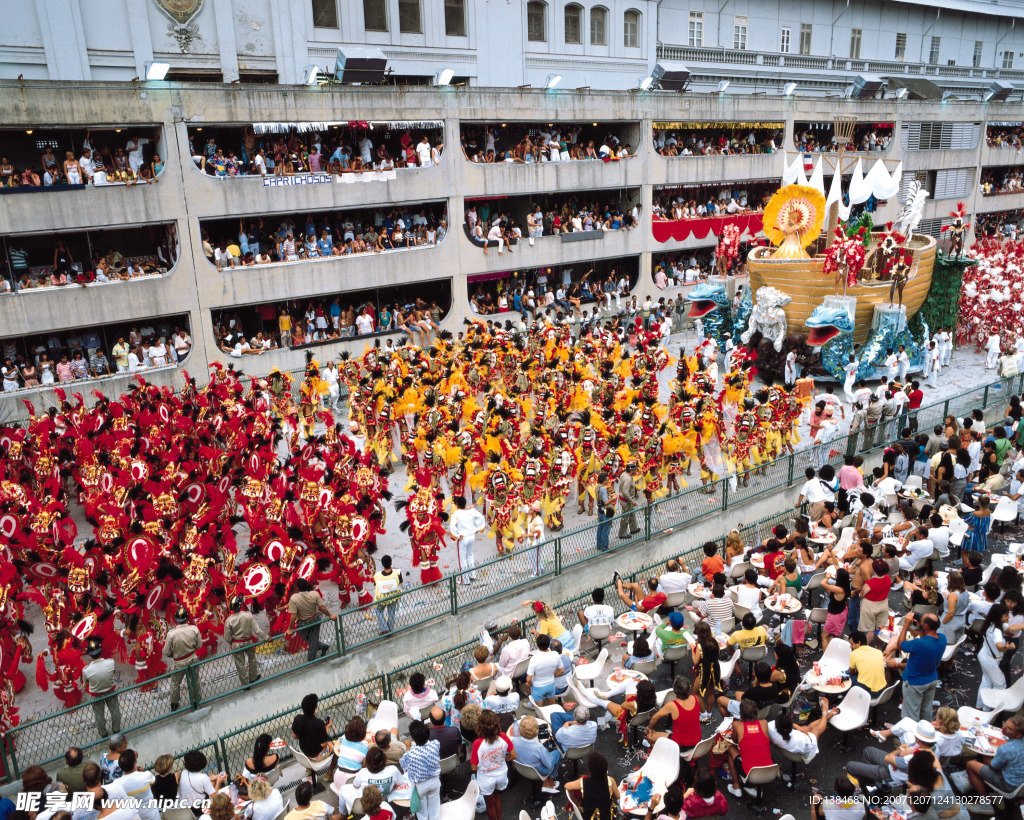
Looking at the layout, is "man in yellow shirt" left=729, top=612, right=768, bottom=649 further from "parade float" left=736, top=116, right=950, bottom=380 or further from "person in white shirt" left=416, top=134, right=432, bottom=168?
"person in white shirt" left=416, top=134, right=432, bottom=168

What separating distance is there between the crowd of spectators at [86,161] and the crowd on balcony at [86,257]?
153 cm

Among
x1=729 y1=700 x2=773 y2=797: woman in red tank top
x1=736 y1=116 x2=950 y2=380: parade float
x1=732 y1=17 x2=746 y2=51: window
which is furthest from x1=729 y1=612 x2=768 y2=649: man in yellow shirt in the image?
x1=732 y1=17 x2=746 y2=51: window

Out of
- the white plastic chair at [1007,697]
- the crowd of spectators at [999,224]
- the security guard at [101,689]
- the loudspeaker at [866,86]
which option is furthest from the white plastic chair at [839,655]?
the crowd of spectators at [999,224]

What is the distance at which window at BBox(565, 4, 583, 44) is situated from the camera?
99.5ft

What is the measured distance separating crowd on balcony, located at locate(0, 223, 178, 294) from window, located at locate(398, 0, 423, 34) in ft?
35.9

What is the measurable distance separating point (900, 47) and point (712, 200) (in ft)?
62.7

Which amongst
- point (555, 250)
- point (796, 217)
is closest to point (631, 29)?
point (555, 250)

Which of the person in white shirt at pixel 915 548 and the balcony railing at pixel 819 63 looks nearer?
the person in white shirt at pixel 915 548

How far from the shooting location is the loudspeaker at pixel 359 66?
22.1 metres

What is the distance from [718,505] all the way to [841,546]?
107 inches

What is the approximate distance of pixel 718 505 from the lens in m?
12.8

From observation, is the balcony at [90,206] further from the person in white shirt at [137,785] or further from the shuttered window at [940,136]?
the shuttered window at [940,136]

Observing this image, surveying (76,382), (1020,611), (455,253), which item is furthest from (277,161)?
(1020,611)

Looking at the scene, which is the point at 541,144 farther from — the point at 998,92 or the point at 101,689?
the point at 998,92
